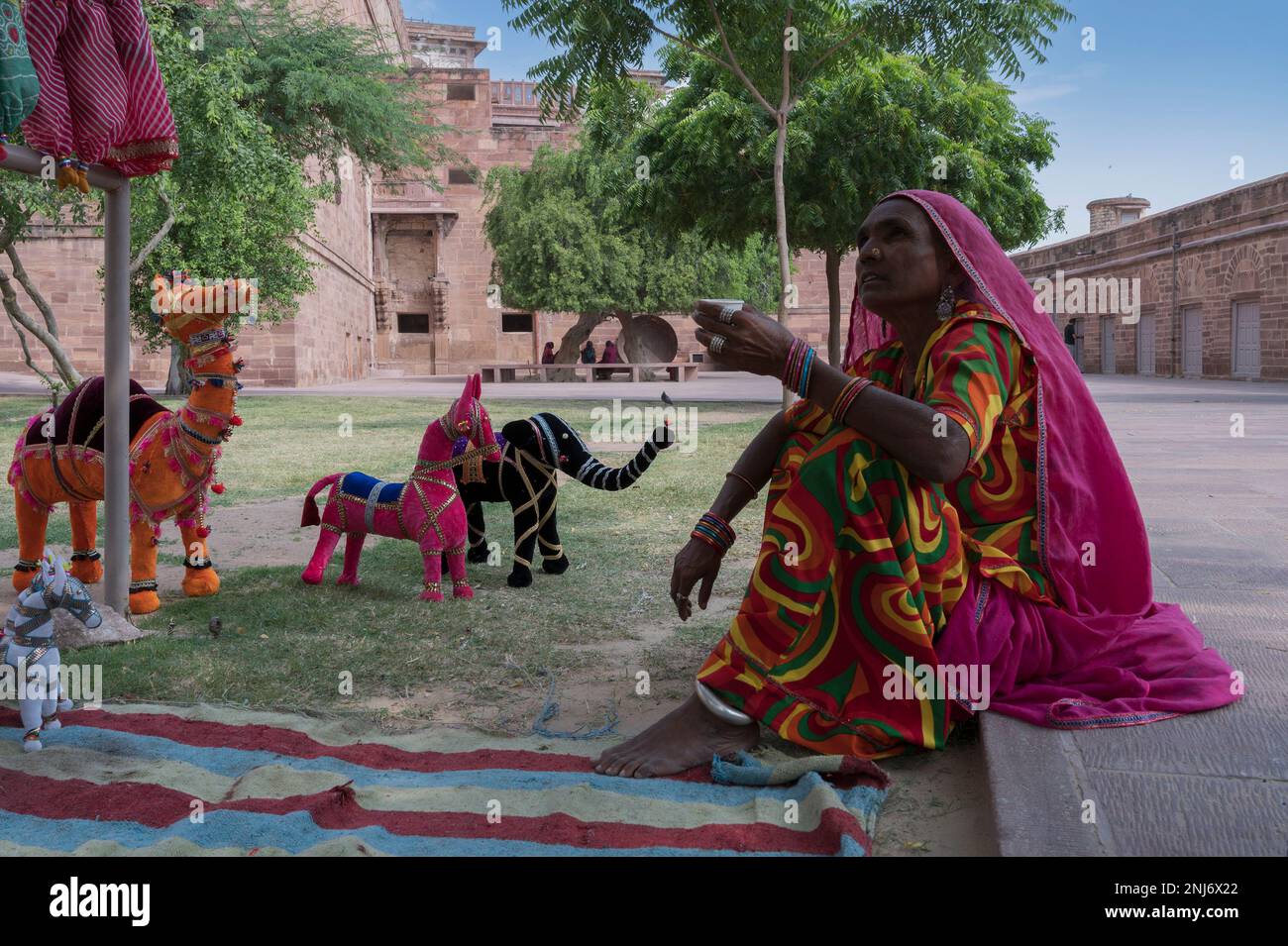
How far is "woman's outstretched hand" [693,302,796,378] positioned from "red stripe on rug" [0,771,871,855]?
992 millimetres

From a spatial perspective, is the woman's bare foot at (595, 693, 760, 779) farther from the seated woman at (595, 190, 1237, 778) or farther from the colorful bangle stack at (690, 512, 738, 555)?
the colorful bangle stack at (690, 512, 738, 555)

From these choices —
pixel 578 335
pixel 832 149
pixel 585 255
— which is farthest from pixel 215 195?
pixel 578 335

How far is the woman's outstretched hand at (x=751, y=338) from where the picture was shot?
2428 millimetres

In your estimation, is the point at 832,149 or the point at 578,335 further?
the point at 578,335

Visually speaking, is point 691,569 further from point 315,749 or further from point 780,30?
point 780,30

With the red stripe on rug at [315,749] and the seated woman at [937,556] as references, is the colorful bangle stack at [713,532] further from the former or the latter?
the red stripe on rug at [315,749]

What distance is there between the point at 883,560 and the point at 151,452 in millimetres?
3147

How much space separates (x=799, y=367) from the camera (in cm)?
242

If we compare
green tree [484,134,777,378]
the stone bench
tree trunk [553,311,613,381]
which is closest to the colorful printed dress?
the stone bench

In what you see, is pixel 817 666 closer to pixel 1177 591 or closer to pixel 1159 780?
pixel 1159 780

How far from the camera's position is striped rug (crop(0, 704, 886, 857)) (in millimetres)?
2164
